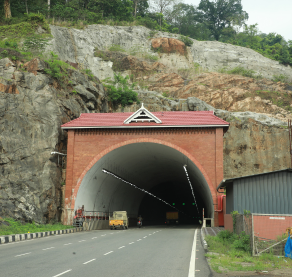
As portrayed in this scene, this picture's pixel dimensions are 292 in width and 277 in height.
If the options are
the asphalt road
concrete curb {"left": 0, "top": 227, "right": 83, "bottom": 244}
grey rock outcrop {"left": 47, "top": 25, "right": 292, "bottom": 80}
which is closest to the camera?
the asphalt road

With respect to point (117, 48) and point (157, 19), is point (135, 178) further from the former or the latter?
point (157, 19)

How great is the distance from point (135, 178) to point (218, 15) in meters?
62.6

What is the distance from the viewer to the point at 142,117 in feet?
95.7

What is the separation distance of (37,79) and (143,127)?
414 inches

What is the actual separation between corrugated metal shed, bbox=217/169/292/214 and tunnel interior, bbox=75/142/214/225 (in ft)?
36.4

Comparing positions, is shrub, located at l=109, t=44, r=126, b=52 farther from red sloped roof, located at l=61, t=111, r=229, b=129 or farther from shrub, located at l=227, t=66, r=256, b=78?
red sloped roof, located at l=61, t=111, r=229, b=129

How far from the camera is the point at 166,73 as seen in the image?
5647cm

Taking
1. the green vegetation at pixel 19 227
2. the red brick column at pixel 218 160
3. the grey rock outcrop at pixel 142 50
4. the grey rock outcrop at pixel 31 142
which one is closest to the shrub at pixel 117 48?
the grey rock outcrop at pixel 142 50

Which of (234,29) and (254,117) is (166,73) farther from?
(234,29)

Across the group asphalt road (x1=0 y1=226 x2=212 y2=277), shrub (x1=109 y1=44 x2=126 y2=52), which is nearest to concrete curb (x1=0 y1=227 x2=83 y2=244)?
asphalt road (x1=0 y1=226 x2=212 y2=277)

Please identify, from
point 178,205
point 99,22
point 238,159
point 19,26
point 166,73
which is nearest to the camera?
point 238,159

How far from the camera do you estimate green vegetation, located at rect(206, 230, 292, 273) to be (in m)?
9.80

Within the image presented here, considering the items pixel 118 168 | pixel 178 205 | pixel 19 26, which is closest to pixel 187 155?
pixel 118 168

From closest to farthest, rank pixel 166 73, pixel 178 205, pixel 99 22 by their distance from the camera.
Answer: pixel 166 73, pixel 178 205, pixel 99 22
